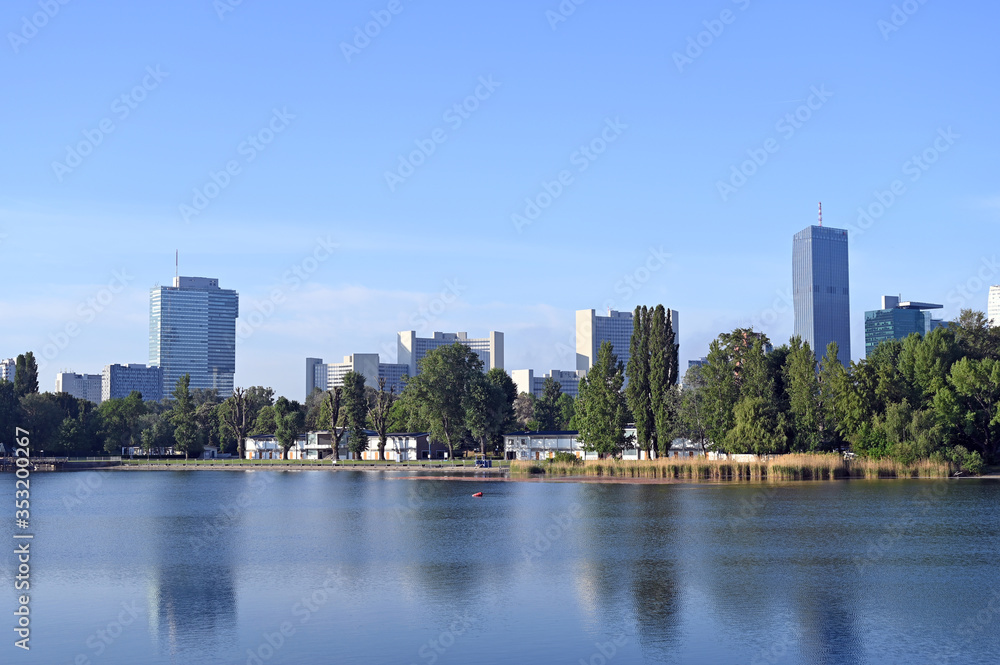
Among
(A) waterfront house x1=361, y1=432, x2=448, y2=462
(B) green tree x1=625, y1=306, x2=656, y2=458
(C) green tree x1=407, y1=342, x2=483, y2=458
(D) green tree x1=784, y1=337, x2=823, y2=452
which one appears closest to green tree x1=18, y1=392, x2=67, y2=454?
(A) waterfront house x1=361, y1=432, x2=448, y2=462

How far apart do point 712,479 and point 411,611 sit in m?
75.0

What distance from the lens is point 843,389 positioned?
358ft

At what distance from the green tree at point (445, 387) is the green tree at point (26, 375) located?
79902 millimetres

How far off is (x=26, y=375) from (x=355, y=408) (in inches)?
2693

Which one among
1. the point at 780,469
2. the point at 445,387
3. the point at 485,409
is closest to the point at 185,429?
the point at 445,387

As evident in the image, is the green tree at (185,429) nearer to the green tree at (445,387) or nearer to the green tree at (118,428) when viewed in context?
the green tree at (118,428)

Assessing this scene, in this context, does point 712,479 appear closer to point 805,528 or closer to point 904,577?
point 805,528

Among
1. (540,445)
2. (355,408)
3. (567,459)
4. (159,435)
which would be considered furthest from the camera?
(159,435)

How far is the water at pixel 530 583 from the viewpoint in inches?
1211

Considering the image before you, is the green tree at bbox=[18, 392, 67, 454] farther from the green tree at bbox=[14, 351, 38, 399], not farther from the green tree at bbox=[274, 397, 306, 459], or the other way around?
the green tree at bbox=[274, 397, 306, 459]

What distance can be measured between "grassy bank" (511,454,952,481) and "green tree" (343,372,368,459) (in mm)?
64159

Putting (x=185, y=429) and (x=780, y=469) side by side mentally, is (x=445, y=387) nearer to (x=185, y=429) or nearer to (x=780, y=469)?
(x=185, y=429)

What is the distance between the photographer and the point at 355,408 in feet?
552

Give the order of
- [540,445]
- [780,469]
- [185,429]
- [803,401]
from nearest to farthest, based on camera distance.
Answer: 1. [780,469]
2. [803,401]
3. [540,445]
4. [185,429]
